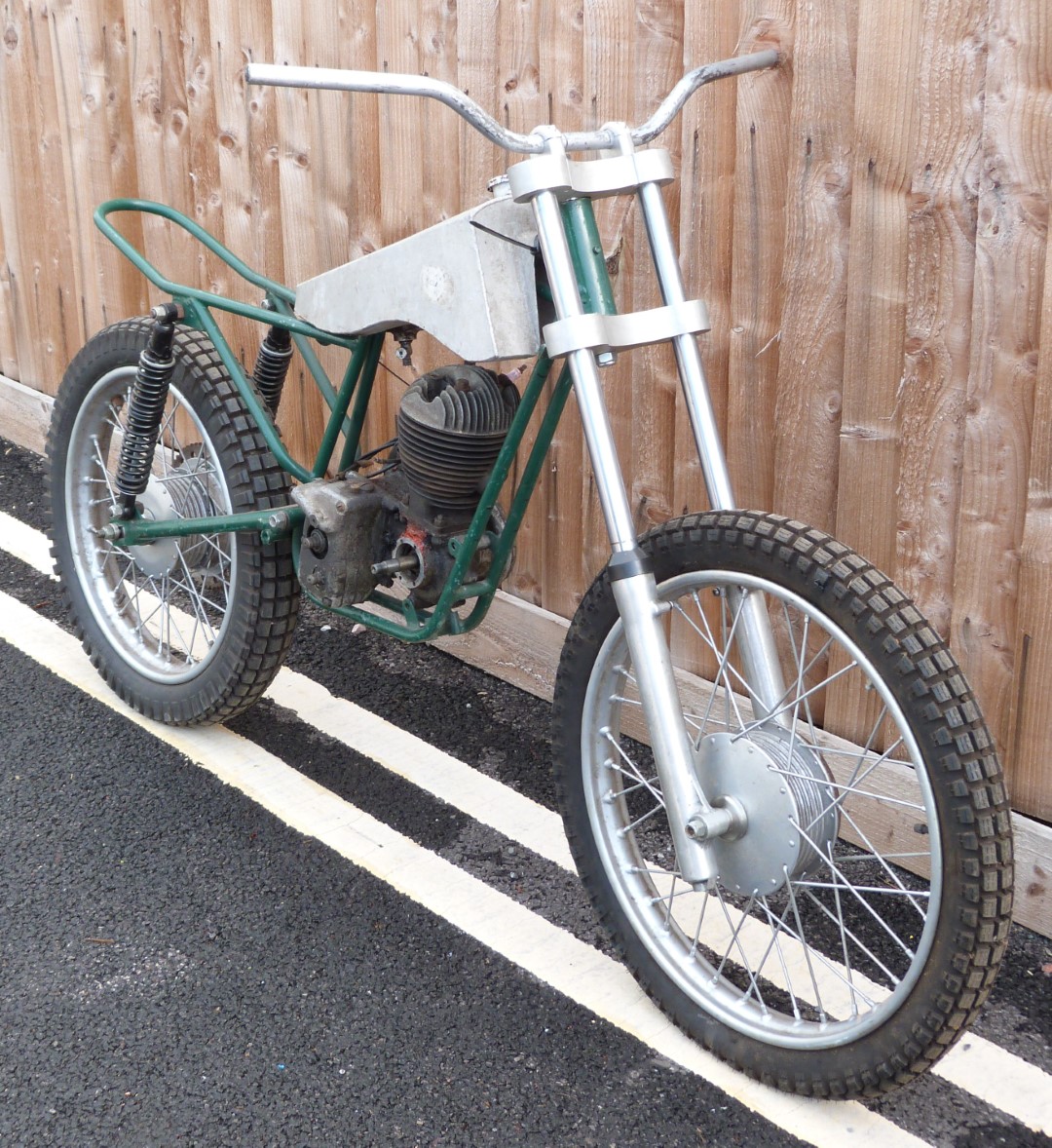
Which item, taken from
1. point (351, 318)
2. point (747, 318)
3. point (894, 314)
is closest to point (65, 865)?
point (351, 318)

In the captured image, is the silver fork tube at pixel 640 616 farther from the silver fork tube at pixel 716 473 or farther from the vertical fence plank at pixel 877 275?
the vertical fence plank at pixel 877 275

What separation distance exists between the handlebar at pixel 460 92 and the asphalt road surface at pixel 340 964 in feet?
4.79

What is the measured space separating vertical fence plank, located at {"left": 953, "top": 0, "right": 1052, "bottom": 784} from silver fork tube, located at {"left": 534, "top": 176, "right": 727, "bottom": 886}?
76 cm

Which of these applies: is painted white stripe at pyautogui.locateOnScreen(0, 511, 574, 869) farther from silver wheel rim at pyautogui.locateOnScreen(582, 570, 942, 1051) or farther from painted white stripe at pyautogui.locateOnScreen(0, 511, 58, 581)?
painted white stripe at pyautogui.locateOnScreen(0, 511, 58, 581)

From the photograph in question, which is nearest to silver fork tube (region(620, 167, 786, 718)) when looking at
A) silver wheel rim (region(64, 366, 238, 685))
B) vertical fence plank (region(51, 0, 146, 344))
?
silver wheel rim (region(64, 366, 238, 685))

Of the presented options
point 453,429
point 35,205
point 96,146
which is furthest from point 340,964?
point 35,205

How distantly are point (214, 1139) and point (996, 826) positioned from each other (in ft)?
4.19

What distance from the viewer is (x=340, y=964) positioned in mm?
2502

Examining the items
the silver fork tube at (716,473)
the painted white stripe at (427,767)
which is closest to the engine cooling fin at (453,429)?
the silver fork tube at (716,473)

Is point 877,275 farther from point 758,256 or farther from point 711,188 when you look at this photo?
point 711,188

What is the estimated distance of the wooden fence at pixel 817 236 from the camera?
2.40 m

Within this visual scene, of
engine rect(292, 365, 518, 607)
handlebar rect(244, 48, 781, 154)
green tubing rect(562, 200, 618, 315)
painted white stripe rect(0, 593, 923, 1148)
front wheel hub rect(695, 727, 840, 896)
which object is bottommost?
painted white stripe rect(0, 593, 923, 1148)

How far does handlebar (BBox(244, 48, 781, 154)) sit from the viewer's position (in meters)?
2.14

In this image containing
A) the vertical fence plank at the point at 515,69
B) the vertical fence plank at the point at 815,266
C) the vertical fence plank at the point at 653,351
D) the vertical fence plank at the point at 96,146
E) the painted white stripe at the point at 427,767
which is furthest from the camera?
the vertical fence plank at the point at 96,146
